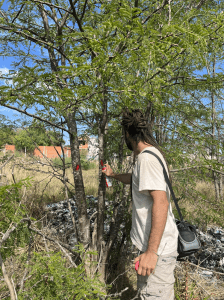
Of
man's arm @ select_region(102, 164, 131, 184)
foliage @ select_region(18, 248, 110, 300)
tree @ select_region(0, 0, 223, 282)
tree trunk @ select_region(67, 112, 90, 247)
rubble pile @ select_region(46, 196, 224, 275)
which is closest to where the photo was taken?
foliage @ select_region(18, 248, 110, 300)

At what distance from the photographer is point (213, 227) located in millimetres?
6734

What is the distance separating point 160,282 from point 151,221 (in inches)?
20.9

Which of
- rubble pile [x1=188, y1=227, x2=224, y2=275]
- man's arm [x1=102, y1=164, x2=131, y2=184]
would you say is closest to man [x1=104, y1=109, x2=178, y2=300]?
man's arm [x1=102, y1=164, x2=131, y2=184]

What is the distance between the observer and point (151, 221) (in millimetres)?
1619

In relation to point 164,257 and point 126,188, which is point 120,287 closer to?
point 126,188

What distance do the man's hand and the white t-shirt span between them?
4.5 inches

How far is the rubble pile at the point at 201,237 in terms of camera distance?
15.8ft

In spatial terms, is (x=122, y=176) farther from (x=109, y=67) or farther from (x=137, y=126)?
(x=109, y=67)

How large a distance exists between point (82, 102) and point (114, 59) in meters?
0.43

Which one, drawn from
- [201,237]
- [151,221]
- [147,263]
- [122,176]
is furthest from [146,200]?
[201,237]

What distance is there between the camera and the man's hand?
160 cm

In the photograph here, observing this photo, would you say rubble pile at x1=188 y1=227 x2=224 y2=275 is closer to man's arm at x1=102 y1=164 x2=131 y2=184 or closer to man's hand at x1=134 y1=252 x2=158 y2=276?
man's arm at x1=102 y1=164 x2=131 y2=184

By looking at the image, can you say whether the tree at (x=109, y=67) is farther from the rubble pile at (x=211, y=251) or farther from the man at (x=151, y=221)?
the rubble pile at (x=211, y=251)

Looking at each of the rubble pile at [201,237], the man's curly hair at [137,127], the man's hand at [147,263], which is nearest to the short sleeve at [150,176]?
the man's curly hair at [137,127]
